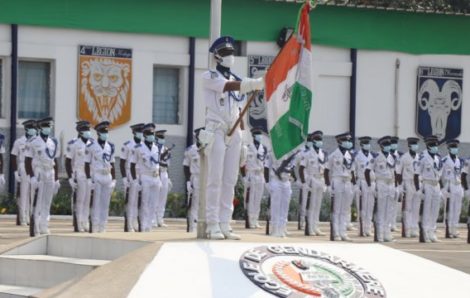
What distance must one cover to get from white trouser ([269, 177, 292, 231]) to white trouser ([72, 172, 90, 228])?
13.1ft

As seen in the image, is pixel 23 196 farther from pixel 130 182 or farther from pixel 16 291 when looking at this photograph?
pixel 16 291

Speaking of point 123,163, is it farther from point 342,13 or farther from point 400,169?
point 342,13

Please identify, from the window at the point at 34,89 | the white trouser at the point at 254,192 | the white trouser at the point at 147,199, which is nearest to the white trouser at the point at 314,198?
the white trouser at the point at 254,192

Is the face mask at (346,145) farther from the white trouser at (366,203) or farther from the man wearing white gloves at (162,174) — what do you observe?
the man wearing white gloves at (162,174)

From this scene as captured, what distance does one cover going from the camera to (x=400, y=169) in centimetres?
2905

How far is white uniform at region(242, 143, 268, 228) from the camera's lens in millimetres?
29034

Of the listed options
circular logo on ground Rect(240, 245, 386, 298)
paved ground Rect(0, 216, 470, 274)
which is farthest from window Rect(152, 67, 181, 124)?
circular logo on ground Rect(240, 245, 386, 298)

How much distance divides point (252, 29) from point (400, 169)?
813cm

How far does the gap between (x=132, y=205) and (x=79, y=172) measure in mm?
1815

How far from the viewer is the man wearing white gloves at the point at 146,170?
26031 mm

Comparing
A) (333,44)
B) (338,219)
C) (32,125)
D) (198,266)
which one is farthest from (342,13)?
(198,266)

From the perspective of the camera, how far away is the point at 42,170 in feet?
80.4

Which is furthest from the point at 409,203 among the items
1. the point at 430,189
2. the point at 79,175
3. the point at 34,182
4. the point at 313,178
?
the point at 34,182

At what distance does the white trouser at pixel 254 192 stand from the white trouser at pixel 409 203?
10.4ft
